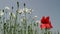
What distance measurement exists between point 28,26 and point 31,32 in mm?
142

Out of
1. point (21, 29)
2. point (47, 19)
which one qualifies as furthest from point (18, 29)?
point (47, 19)

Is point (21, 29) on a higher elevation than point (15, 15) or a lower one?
lower

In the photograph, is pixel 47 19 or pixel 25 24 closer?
pixel 47 19

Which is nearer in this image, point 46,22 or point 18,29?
point 46,22

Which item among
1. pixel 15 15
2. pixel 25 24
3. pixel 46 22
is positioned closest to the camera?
pixel 46 22

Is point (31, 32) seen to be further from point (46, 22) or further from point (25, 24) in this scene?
point (46, 22)

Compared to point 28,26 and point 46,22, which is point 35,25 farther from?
point 46,22

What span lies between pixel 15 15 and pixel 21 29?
371 mm

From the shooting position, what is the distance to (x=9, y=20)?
13.0ft

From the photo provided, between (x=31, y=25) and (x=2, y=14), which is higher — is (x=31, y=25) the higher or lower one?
the lower one

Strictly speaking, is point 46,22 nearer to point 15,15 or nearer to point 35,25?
point 15,15

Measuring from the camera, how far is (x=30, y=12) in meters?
4.22

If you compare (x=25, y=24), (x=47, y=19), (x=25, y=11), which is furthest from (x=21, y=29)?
(x=47, y=19)

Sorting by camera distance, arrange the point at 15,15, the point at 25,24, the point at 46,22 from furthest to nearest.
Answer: the point at 25,24 → the point at 15,15 → the point at 46,22
